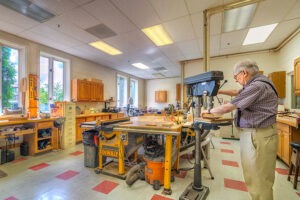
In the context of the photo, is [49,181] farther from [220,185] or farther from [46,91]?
[46,91]

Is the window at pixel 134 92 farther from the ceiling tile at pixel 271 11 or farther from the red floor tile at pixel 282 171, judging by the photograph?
the red floor tile at pixel 282 171

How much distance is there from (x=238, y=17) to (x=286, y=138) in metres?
2.70

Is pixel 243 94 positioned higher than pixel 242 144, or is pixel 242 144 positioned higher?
pixel 243 94

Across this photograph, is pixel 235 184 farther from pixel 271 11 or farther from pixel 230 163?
pixel 271 11

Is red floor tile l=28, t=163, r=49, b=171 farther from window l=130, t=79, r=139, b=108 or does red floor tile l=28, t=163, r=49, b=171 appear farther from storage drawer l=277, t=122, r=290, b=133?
window l=130, t=79, r=139, b=108

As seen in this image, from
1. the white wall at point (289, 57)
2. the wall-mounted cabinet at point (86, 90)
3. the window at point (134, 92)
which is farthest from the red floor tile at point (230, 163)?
the window at point (134, 92)

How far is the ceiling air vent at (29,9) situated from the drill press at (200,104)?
3077mm

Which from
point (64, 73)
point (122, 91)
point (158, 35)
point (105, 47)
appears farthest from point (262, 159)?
point (122, 91)

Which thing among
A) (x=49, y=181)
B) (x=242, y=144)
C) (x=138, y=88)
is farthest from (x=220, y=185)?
(x=138, y=88)

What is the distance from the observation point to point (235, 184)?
230 centimetres

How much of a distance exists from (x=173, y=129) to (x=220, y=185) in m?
1.31

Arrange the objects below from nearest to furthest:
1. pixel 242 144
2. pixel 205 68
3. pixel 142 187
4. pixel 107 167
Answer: pixel 242 144, pixel 142 187, pixel 107 167, pixel 205 68

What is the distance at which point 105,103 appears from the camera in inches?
254

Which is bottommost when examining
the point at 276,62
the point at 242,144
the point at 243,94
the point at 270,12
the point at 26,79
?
the point at 242,144
